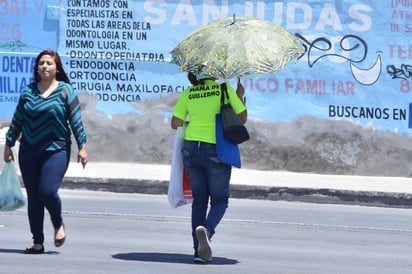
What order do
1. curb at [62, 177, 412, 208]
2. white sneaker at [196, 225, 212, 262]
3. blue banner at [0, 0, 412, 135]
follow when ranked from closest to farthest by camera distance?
white sneaker at [196, 225, 212, 262]
curb at [62, 177, 412, 208]
blue banner at [0, 0, 412, 135]

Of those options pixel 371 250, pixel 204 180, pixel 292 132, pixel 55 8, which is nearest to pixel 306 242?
pixel 371 250

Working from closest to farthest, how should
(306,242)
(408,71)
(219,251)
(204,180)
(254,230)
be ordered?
(204,180) < (219,251) < (306,242) < (254,230) < (408,71)

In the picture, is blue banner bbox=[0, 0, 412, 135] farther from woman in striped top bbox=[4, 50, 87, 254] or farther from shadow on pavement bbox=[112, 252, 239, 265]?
woman in striped top bbox=[4, 50, 87, 254]

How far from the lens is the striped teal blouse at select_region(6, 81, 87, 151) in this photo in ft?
27.8

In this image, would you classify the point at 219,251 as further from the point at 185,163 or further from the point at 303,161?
the point at 303,161

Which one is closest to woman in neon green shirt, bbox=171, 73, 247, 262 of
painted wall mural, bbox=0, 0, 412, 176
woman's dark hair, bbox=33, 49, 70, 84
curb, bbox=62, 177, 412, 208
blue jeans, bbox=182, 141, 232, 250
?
blue jeans, bbox=182, 141, 232, 250

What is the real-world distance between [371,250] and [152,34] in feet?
25.0

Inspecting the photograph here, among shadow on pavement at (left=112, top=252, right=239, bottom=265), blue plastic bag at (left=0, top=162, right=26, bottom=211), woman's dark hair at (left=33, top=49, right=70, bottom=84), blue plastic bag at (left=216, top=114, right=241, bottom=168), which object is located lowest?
shadow on pavement at (left=112, top=252, right=239, bottom=265)

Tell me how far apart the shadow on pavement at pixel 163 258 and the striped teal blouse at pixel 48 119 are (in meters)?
1.03

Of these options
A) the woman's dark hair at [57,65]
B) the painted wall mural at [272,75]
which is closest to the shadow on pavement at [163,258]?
the woman's dark hair at [57,65]

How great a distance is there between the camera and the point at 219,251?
9.54m

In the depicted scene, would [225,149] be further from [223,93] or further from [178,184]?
[178,184]

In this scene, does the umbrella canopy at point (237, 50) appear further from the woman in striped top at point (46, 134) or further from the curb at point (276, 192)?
the curb at point (276, 192)

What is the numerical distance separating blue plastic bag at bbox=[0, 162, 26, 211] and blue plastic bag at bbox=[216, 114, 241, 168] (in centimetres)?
173
